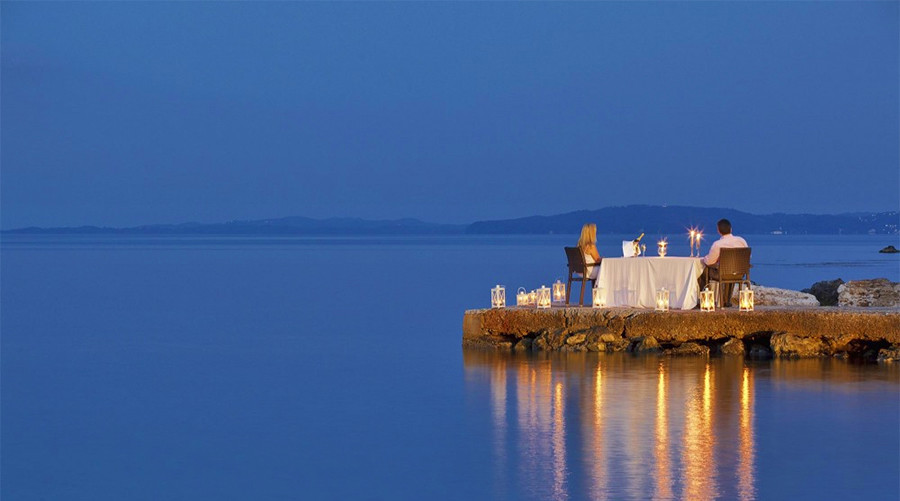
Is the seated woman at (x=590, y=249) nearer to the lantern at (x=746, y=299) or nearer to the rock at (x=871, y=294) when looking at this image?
the lantern at (x=746, y=299)

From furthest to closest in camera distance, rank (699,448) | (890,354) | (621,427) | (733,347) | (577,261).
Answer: (577,261), (733,347), (890,354), (621,427), (699,448)

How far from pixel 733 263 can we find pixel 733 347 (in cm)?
118

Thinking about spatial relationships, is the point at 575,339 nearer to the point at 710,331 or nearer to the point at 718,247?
the point at 710,331

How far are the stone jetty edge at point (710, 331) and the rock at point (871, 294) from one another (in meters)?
3.24

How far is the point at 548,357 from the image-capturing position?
1523cm

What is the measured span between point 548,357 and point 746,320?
243 cm

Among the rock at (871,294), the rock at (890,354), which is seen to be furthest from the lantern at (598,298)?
the rock at (871,294)

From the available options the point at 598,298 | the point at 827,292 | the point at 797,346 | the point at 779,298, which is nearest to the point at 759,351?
the point at 797,346

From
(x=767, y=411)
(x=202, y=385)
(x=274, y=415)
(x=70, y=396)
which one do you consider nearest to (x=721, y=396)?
(x=767, y=411)

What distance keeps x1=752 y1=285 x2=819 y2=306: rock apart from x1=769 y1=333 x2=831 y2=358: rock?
3075 millimetres

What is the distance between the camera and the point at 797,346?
14.9m

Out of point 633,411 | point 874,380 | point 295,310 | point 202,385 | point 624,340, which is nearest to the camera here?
point 633,411

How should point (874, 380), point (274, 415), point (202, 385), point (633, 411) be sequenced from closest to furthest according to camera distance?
point (633, 411) → point (274, 415) → point (874, 380) → point (202, 385)

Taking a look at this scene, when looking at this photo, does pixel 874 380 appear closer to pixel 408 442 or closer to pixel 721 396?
pixel 721 396
